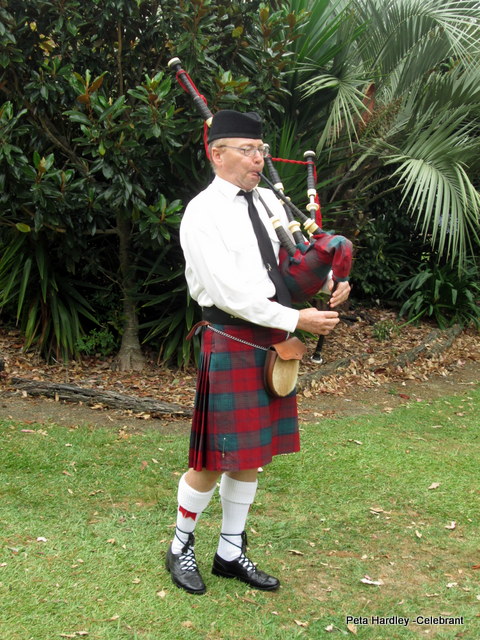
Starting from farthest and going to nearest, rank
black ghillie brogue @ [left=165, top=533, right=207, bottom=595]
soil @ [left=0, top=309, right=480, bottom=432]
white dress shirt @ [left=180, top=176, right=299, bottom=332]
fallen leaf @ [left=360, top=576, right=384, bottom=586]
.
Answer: soil @ [left=0, top=309, right=480, bottom=432] → fallen leaf @ [left=360, top=576, right=384, bottom=586] → black ghillie brogue @ [left=165, top=533, right=207, bottom=595] → white dress shirt @ [left=180, top=176, right=299, bottom=332]

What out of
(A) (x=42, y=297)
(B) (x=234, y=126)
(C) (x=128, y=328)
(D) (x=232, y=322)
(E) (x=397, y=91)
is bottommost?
(C) (x=128, y=328)

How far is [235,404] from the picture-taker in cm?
275

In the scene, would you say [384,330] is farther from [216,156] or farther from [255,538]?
[216,156]

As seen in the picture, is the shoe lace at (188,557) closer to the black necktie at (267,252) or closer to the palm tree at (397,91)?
the black necktie at (267,252)

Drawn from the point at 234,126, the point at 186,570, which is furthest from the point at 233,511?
the point at 234,126

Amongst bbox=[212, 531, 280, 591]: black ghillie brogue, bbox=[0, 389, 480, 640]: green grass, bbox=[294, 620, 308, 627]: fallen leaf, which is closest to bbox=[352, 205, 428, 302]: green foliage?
bbox=[0, 389, 480, 640]: green grass

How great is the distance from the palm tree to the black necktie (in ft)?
11.3

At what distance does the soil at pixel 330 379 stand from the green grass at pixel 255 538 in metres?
0.27

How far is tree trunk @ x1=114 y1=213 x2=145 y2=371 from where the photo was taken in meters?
5.83

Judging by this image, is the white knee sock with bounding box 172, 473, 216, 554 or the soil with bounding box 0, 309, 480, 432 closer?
the white knee sock with bounding box 172, 473, 216, 554

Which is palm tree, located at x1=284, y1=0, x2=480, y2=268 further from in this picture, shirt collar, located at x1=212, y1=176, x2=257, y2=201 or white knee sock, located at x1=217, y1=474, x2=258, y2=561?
white knee sock, located at x1=217, y1=474, x2=258, y2=561

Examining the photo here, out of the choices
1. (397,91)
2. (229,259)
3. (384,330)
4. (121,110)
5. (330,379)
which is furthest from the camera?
(384,330)

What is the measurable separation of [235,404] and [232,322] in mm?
323

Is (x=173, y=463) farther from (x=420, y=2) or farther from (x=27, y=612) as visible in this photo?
(x=420, y=2)
